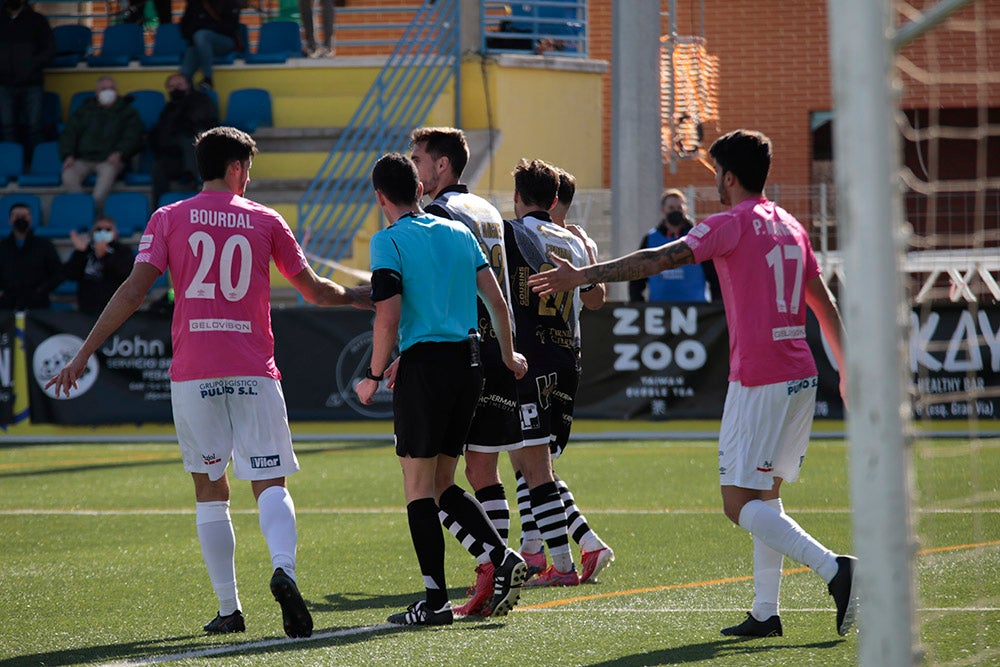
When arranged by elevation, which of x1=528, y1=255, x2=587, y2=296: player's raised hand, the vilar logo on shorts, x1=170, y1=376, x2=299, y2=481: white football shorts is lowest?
the vilar logo on shorts

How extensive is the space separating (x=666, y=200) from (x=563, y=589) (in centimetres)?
830

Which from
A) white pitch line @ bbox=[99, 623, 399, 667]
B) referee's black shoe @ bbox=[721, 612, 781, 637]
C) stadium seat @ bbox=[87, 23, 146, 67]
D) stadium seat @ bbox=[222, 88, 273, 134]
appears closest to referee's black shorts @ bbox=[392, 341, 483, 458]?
white pitch line @ bbox=[99, 623, 399, 667]

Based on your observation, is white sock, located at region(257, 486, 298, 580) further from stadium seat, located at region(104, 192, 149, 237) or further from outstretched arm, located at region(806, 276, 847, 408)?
stadium seat, located at region(104, 192, 149, 237)

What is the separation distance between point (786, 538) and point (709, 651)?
0.53 m

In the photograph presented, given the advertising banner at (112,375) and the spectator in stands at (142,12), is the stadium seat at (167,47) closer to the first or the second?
the spectator in stands at (142,12)

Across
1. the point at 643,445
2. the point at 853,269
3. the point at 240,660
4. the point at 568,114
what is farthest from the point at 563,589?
the point at 568,114

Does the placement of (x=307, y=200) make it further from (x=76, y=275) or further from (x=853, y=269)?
(x=853, y=269)

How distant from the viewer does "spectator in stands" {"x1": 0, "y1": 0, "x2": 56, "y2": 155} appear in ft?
65.6

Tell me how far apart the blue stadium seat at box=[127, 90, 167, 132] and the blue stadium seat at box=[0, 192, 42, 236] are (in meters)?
1.97

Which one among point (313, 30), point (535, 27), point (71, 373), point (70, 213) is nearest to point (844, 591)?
point (71, 373)

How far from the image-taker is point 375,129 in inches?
787

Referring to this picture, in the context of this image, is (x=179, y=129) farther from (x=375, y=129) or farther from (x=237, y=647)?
(x=237, y=647)

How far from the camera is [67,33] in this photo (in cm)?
2236

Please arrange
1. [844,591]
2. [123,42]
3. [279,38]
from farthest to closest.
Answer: [123,42]
[279,38]
[844,591]
